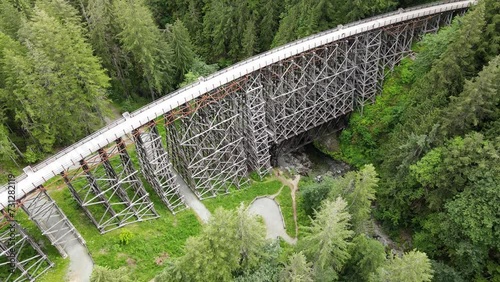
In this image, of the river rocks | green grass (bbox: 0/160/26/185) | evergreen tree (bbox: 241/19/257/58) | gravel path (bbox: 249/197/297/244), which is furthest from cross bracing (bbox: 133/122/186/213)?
evergreen tree (bbox: 241/19/257/58)

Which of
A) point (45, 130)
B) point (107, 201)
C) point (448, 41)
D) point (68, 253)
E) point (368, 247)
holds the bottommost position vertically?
point (368, 247)

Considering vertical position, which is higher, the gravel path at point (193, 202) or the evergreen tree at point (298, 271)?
the evergreen tree at point (298, 271)

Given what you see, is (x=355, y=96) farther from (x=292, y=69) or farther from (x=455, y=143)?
(x=455, y=143)

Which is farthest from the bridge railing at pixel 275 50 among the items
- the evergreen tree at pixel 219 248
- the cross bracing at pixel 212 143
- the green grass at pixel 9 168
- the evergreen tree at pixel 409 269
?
the evergreen tree at pixel 409 269

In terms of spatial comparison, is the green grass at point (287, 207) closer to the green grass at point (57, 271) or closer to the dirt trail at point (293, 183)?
the dirt trail at point (293, 183)

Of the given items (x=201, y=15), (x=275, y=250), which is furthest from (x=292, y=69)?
(x=201, y=15)

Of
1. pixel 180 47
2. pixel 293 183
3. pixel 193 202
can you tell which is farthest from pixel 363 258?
pixel 180 47
